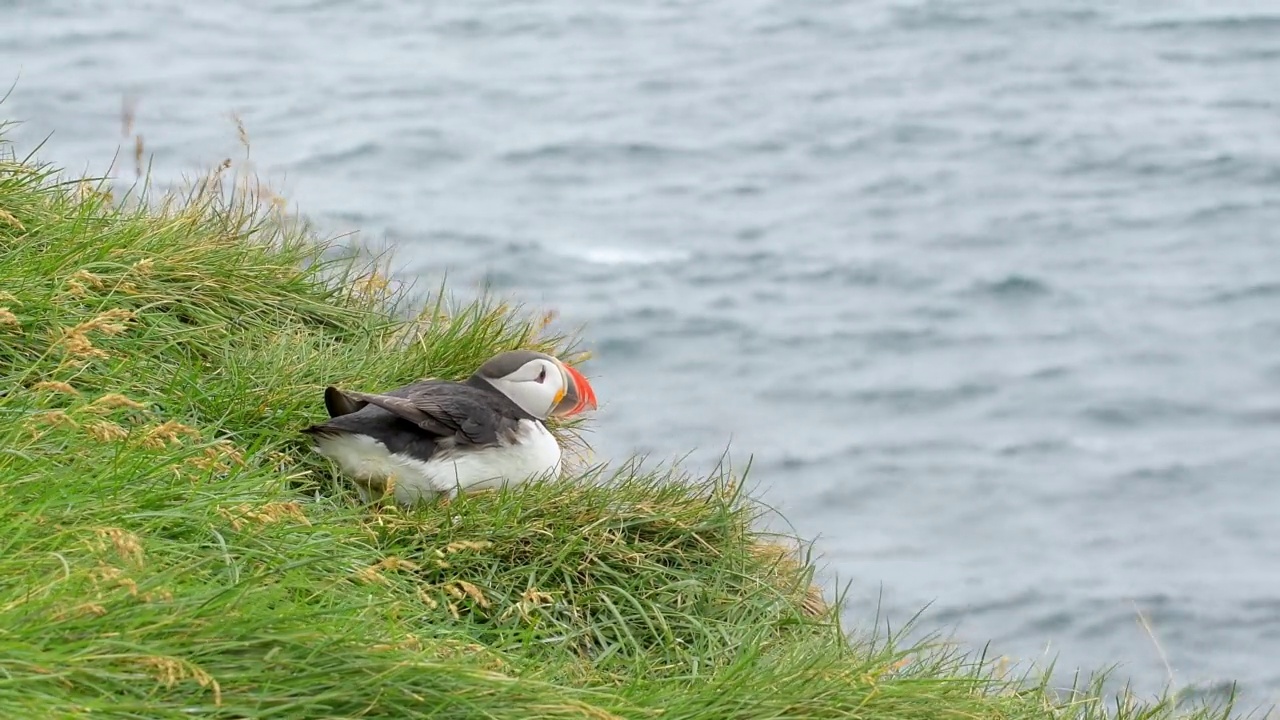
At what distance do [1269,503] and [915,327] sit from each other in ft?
11.3

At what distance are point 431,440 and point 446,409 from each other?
0.34ft

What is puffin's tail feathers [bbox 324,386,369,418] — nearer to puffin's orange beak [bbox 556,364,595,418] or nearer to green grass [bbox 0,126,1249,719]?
green grass [bbox 0,126,1249,719]

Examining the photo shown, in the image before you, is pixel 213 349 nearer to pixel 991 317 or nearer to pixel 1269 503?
pixel 1269 503

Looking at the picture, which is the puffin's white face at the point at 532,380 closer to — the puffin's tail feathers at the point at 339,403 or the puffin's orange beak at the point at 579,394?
Result: the puffin's orange beak at the point at 579,394

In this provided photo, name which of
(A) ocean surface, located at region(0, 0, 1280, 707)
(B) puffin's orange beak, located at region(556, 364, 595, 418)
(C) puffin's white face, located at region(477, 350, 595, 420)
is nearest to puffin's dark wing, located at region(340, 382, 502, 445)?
(C) puffin's white face, located at region(477, 350, 595, 420)

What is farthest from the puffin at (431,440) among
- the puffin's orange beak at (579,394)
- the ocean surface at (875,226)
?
the ocean surface at (875,226)

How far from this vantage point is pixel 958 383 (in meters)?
13.6

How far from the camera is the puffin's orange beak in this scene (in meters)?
5.31

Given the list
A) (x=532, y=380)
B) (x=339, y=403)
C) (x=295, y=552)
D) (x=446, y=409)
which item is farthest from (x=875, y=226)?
(x=295, y=552)

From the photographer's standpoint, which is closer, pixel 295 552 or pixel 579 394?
pixel 295 552

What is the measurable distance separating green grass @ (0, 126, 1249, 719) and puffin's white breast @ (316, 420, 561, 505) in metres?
0.11

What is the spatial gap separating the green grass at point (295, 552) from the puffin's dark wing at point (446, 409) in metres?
0.26

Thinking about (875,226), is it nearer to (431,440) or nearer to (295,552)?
(431,440)

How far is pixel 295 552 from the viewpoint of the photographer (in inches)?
146
